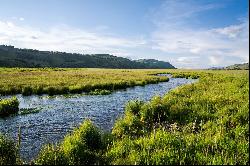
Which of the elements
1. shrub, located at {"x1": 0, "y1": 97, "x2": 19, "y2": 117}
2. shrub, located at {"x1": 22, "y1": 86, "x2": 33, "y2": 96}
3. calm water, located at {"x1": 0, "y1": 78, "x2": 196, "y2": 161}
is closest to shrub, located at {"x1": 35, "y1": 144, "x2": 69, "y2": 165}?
calm water, located at {"x1": 0, "y1": 78, "x2": 196, "y2": 161}

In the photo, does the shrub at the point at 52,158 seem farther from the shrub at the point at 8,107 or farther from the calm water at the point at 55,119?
the shrub at the point at 8,107

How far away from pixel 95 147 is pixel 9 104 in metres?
15.4

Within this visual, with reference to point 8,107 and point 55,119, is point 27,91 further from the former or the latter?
point 55,119

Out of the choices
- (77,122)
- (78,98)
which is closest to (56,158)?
(77,122)

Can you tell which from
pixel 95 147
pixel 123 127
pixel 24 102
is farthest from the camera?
pixel 24 102

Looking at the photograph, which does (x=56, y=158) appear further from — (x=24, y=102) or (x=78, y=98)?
(x=78, y=98)

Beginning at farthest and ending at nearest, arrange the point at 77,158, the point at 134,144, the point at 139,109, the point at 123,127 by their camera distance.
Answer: the point at 139,109, the point at 123,127, the point at 134,144, the point at 77,158

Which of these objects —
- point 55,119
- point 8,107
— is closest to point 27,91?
point 8,107

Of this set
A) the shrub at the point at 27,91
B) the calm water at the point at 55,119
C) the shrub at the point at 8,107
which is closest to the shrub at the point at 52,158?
the calm water at the point at 55,119

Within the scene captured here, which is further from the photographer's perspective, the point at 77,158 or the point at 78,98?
the point at 78,98

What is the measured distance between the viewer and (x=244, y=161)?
13.9 m

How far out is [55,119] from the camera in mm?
28250

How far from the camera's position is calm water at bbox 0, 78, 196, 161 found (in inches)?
843

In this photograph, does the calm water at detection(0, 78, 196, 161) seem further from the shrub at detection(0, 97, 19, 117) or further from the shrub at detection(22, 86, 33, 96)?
the shrub at detection(22, 86, 33, 96)
